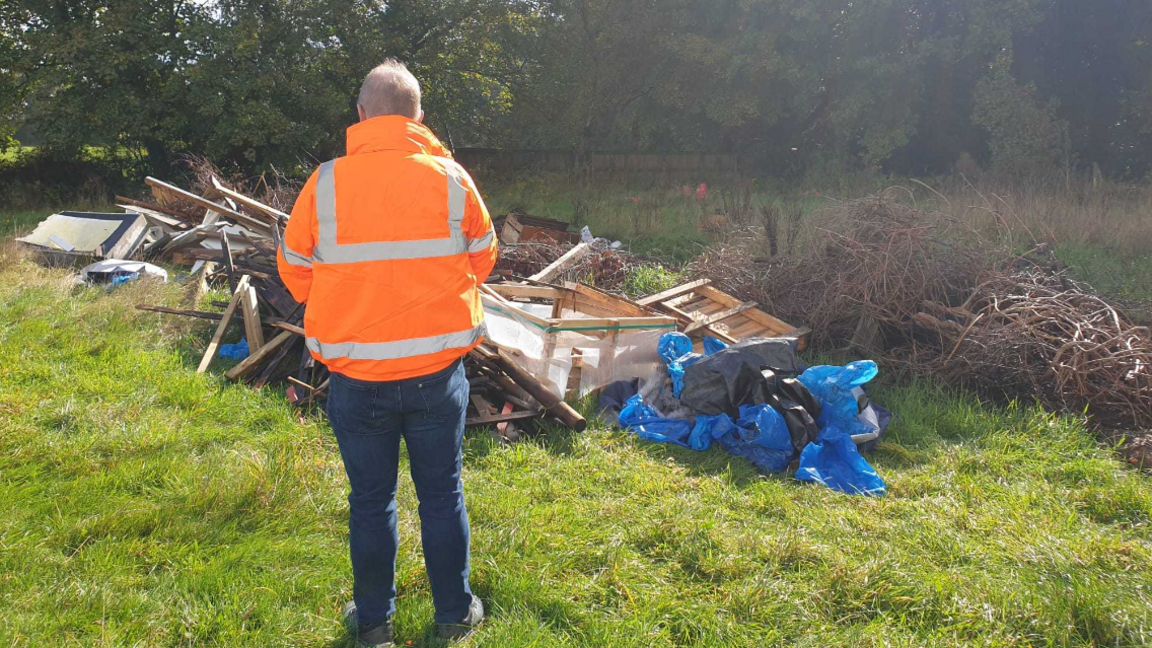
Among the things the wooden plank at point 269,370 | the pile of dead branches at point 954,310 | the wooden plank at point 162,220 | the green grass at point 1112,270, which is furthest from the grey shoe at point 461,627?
the wooden plank at point 162,220

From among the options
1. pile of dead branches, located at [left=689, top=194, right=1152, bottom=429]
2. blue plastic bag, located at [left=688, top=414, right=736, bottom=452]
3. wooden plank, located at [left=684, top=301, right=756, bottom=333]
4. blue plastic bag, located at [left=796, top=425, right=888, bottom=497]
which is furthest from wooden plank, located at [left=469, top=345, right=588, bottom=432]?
pile of dead branches, located at [left=689, top=194, right=1152, bottom=429]

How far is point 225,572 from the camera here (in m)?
3.09

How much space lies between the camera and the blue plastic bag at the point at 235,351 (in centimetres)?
598

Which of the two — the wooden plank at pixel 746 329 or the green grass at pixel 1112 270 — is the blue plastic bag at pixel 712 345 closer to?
the wooden plank at pixel 746 329

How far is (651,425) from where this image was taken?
4.98 metres

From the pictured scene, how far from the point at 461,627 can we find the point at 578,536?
89cm

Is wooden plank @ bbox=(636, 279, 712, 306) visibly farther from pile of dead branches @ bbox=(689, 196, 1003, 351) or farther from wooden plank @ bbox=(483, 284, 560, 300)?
wooden plank @ bbox=(483, 284, 560, 300)

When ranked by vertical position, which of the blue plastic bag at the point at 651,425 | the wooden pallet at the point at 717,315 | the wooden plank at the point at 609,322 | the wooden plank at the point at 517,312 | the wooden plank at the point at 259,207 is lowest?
the blue plastic bag at the point at 651,425

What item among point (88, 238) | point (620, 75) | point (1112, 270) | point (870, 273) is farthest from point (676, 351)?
point (620, 75)

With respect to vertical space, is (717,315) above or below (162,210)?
above

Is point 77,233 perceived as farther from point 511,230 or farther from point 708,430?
point 708,430

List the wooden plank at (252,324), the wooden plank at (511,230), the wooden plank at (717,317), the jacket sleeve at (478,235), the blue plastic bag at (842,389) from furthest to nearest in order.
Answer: the wooden plank at (511,230), the wooden plank at (717,317), the wooden plank at (252,324), the blue plastic bag at (842,389), the jacket sleeve at (478,235)

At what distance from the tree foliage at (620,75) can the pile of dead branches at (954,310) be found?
13.9m

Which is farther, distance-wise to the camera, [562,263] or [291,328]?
[562,263]
